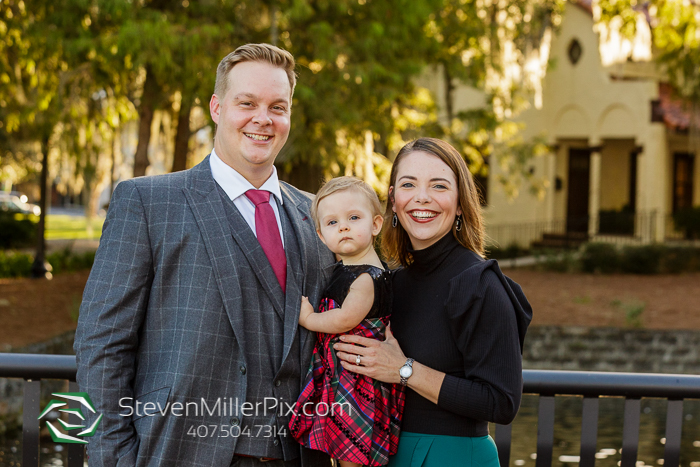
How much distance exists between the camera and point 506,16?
17.6 meters

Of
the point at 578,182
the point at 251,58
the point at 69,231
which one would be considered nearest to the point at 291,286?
the point at 251,58

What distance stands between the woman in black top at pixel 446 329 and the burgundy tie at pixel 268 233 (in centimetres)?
35

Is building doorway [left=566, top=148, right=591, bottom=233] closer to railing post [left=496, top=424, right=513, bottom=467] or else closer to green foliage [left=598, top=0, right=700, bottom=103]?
green foliage [left=598, top=0, right=700, bottom=103]

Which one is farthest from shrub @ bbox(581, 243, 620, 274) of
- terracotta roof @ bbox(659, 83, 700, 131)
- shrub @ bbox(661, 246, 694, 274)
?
terracotta roof @ bbox(659, 83, 700, 131)

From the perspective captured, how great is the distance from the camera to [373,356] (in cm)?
256

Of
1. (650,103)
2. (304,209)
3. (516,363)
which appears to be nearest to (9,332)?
(304,209)

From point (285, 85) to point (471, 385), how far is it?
1.22 meters

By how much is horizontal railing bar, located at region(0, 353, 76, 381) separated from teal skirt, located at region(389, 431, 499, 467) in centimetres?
136

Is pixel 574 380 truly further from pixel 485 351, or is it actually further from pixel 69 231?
pixel 69 231

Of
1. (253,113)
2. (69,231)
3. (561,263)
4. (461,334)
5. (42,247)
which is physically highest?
(253,113)

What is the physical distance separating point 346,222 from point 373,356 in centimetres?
50

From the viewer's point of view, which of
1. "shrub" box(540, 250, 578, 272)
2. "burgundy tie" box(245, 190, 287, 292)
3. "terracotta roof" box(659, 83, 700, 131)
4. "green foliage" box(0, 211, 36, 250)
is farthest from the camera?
"green foliage" box(0, 211, 36, 250)

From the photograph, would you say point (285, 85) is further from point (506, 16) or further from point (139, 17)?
point (506, 16)

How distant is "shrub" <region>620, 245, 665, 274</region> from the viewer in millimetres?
18453
